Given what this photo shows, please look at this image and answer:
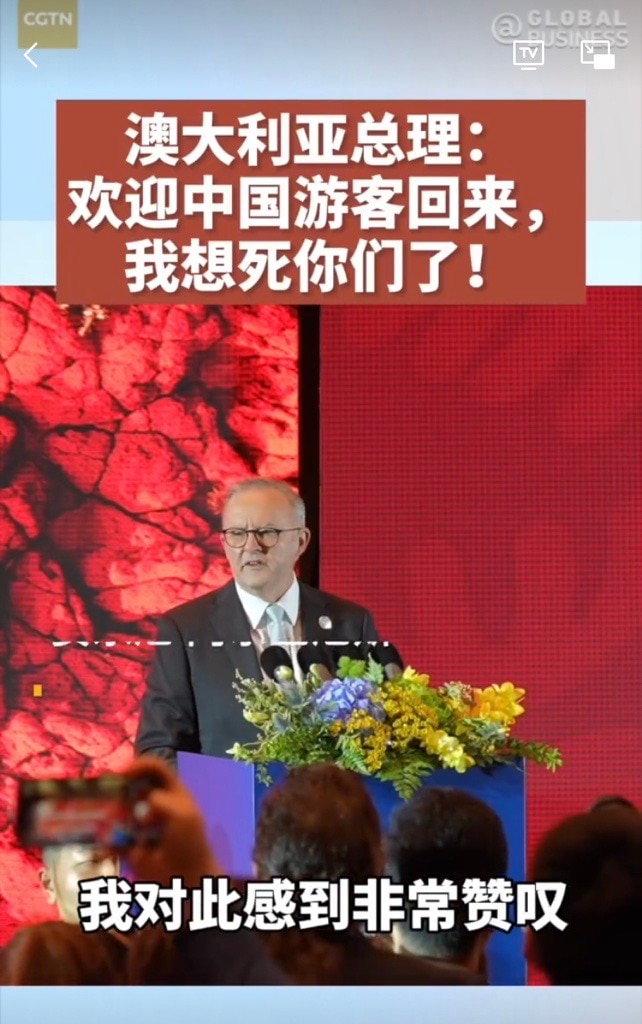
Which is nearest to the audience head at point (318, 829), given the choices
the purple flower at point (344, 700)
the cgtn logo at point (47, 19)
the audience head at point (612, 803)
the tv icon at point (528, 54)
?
the purple flower at point (344, 700)

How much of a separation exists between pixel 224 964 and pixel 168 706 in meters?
0.59

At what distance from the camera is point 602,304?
13.0ft

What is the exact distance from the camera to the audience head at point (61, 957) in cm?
385

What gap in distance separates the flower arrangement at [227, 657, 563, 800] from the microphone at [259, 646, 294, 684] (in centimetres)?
32

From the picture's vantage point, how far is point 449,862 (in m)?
3.71

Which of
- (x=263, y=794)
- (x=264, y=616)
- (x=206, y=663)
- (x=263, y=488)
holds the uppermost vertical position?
(x=263, y=488)

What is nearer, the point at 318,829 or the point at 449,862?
the point at 318,829

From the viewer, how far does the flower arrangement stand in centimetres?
342

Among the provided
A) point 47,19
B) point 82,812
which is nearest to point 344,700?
point 82,812

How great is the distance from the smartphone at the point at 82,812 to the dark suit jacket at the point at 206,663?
0.33 feet

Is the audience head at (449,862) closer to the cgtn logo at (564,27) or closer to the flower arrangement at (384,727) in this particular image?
the flower arrangement at (384,727)

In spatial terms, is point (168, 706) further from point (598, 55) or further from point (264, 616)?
point (598, 55)
